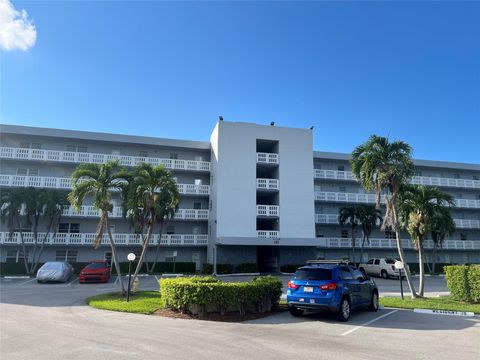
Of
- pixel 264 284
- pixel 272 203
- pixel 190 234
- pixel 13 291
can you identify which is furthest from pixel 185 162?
pixel 264 284

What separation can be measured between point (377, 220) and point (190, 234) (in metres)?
19.0

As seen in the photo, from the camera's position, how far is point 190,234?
114ft

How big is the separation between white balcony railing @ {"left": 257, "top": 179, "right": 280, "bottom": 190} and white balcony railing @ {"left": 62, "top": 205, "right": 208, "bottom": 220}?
6.10 metres

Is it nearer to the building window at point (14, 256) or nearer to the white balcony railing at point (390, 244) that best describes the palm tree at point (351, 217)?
the white balcony railing at point (390, 244)

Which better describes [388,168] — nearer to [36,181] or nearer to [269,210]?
[269,210]

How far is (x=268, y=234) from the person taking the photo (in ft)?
103

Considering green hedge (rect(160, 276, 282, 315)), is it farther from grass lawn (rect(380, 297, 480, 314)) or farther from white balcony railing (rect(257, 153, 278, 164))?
white balcony railing (rect(257, 153, 278, 164))

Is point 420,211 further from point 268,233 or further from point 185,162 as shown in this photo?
point 185,162

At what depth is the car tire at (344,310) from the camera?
11.6 meters

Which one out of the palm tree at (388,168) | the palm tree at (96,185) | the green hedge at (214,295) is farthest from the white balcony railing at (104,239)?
the palm tree at (388,168)

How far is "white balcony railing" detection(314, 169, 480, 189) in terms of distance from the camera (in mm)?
38312

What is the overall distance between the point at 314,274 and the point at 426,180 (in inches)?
1327

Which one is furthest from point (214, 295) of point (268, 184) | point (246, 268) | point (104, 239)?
point (104, 239)

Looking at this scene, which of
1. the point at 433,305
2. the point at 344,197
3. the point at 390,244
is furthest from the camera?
the point at 390,244
